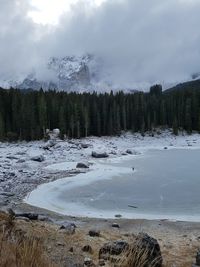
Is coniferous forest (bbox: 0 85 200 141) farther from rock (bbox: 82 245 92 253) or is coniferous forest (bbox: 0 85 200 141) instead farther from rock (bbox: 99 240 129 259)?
rock (bbox: 99 240 129 259)

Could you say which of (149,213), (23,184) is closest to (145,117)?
(23,184)

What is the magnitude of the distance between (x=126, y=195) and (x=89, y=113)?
2907 inches

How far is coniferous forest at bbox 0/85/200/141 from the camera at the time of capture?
92.8 metres

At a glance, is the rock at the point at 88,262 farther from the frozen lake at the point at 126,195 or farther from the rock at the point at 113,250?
the frozen lake at the point at 126,195

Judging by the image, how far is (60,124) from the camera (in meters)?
96.1

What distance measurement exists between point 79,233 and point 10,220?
13.7 ft

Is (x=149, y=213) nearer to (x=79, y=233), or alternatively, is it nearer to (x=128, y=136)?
(x=79, y=233)

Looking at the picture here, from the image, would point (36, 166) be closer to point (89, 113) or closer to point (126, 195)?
point (126, 195)

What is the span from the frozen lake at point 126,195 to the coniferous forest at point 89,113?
154 ft

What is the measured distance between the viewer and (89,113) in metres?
107

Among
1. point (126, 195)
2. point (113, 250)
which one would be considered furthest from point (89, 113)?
point (113, 250)

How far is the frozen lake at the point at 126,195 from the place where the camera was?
2841 cm

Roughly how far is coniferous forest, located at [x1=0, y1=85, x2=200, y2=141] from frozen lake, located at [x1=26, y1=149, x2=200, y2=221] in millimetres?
47051

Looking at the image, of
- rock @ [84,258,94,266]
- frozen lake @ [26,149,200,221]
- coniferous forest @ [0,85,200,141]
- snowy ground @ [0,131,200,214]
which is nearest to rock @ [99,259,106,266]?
rock @ [84,258,94,266]
